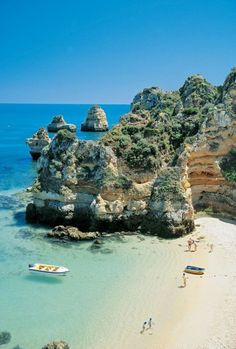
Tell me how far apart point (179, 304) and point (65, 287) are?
6366mm

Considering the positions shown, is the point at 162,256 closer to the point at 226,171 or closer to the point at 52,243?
the point at 52,243

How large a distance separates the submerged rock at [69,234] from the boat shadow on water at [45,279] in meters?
5.39

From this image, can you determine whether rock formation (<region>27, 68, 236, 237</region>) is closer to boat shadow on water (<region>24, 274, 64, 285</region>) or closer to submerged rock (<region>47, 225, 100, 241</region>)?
submerged rock (<region>47, 225, 100, 241</region>)

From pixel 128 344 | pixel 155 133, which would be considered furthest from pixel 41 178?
pixel 128 344

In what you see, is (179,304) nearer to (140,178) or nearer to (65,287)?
(65,287)

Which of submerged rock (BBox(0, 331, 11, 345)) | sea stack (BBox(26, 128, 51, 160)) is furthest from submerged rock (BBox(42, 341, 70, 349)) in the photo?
sea stack (BBox(26, 128, 51, 160))

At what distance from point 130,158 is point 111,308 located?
14292mm

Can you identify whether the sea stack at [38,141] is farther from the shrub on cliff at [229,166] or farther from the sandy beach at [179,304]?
the sandy beach at [179,304]

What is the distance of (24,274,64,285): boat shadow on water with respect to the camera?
2328cm

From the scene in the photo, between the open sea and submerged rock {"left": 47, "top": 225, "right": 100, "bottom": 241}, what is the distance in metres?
0.65

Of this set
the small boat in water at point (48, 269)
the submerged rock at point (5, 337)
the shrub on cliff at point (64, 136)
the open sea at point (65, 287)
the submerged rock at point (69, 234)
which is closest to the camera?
the submerged rock at point (5, 337)

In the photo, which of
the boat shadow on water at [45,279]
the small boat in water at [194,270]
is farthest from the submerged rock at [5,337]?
the small boat in water at [194,270]

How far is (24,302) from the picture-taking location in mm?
21172

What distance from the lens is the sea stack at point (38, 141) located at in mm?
65438
